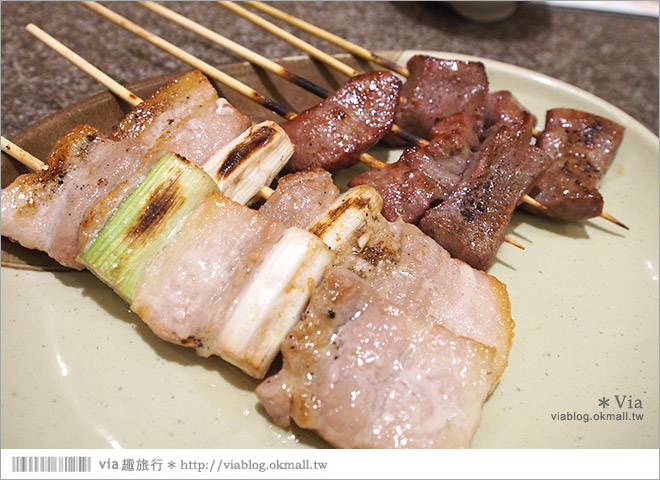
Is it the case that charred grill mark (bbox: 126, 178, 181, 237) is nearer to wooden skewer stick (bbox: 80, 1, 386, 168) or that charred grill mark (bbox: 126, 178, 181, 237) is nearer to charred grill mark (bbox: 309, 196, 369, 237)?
charred grill mark (bbox: 309, 196, 369, 237)

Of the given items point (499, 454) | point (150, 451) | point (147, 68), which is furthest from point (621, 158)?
point (147, 68)

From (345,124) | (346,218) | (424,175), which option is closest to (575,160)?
(424,175)

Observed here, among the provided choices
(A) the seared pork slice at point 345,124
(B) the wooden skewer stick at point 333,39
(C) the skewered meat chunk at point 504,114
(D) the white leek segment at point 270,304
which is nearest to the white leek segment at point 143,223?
(D) the white leek segment at point 270,304

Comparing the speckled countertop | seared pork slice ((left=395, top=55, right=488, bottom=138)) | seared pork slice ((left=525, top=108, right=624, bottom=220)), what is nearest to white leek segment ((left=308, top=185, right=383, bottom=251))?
seared pork slice ((left=395, top=55, right=488, bottom=138))

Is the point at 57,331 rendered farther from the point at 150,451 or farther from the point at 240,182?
the point at 240,182

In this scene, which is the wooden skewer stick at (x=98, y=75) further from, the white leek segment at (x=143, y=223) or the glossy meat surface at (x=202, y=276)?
the glossy meat surface at (x=202, y=276)
